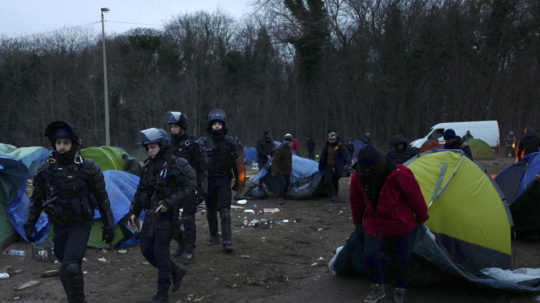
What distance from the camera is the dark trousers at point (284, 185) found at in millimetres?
11664

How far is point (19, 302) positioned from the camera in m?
4.80

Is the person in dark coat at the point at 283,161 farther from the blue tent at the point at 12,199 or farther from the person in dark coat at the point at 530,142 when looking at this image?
the blue tent at the point at 12,199

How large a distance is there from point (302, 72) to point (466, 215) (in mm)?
28023

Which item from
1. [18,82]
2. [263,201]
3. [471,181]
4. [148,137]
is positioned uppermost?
[18,82]

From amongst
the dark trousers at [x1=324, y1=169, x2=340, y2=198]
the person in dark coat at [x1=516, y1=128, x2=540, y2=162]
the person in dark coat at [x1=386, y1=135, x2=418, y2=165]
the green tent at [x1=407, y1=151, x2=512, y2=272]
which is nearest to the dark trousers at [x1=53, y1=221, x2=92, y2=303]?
the green tent at [x1=407, y1=151, x2=512, y2=272]

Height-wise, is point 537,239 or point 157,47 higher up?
point 157,47

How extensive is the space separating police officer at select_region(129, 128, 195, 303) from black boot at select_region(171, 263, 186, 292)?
12 centimetres

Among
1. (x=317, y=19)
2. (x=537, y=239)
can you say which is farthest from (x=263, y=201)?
(x=317, y=19)

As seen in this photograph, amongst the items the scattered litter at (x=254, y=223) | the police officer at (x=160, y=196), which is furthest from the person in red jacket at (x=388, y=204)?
the scattered litter at (x=254, y=223)

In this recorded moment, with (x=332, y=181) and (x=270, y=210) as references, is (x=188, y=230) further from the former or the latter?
(x=332, y=181)

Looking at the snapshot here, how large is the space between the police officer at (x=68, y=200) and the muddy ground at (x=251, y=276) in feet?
3.42

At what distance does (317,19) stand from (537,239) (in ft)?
83.8

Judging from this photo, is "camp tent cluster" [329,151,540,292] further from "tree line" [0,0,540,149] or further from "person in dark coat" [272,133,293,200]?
"tree line" [0,0,540,149]

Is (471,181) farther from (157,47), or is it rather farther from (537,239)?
(157,47)
